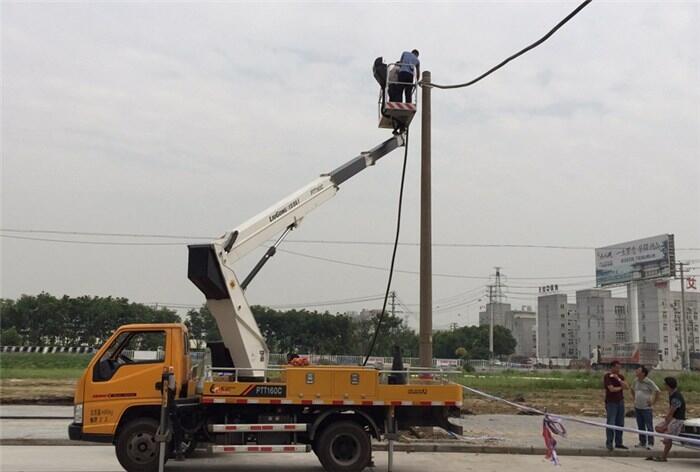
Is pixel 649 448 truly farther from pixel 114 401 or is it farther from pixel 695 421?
pixel 114 401

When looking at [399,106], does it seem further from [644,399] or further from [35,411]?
[35,411]

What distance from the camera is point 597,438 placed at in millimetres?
15773

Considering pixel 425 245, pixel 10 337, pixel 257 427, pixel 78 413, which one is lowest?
pixel 10 337

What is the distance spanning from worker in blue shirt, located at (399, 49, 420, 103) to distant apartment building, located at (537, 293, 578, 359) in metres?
143

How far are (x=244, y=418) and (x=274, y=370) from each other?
2.95 feet

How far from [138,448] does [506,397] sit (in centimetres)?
2048

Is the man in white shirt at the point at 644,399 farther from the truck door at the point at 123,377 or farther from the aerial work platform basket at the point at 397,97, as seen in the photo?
the truck door at the point at 123,377

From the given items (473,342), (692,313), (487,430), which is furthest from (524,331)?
(487,430)

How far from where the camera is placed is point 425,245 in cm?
1393

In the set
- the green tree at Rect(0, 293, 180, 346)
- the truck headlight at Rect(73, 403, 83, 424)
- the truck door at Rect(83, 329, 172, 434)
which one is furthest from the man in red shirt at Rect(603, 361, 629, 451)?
the green tree at Rect(0, 293, 180, 346)

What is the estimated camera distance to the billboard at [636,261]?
92.9 metres

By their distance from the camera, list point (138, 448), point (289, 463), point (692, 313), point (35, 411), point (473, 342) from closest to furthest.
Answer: point (138, 448) < point (289, 463) < point (35, 411) < point (473, 342) < point (692, 313)

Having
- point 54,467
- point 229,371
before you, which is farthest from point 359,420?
point 54,467

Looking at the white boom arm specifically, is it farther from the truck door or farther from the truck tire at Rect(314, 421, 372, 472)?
the truck tire at Rect(314, 421, 372, 472)
